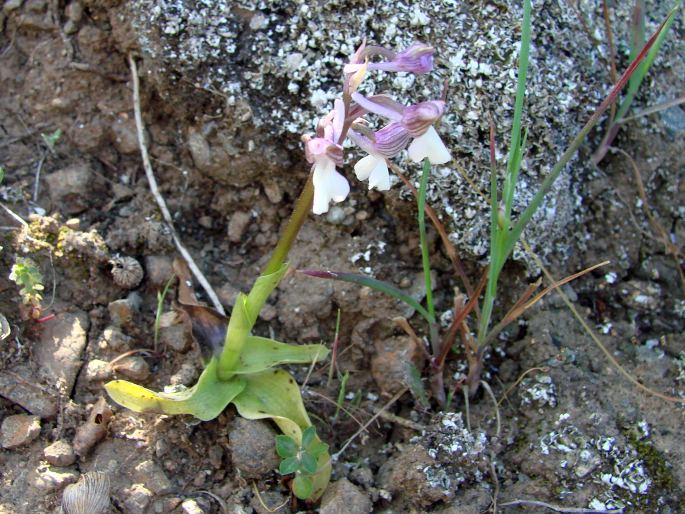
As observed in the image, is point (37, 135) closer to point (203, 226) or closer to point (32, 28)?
point (32, 28)

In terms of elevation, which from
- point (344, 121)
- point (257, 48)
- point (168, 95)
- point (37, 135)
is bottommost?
point (37, 135)

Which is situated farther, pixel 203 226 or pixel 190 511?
pixel 203 226

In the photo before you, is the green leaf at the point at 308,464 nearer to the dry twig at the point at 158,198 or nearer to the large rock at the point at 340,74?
the dry twig at the point at 158,198

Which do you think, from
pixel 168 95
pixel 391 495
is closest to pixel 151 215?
pixel 168 95

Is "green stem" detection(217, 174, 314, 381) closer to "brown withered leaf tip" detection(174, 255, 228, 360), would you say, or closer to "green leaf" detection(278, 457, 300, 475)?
"brown withered leaf tip" detection(174, 255, 228, 360)

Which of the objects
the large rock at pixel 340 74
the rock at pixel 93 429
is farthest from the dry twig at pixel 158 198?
the rock at pixel 93 429

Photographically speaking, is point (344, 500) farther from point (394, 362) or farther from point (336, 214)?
point (336, 214)

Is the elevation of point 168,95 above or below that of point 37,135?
above
